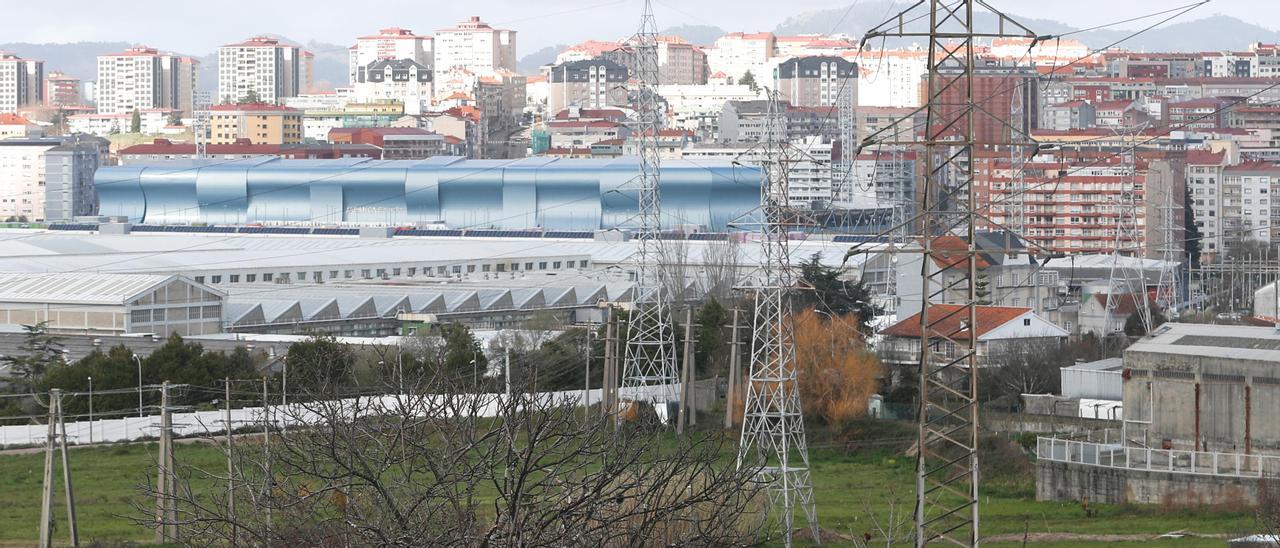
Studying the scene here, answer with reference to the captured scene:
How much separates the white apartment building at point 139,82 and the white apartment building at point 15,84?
2.66m

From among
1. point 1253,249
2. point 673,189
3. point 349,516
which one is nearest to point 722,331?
point 349,516

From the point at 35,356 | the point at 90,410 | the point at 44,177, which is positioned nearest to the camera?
the point at 90,410

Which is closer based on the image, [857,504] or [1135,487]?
[1135,487]

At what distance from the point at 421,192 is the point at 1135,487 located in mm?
25183

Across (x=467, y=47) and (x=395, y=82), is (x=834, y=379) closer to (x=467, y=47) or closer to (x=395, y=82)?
(x=395, y=82)

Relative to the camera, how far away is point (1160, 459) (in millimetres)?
8000

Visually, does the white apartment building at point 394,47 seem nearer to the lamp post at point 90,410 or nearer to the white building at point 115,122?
the white building at point 115,122

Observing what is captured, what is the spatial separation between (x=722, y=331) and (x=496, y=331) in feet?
8.19

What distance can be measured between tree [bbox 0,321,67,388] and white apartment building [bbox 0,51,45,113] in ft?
194

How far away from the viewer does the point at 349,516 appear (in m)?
3.46

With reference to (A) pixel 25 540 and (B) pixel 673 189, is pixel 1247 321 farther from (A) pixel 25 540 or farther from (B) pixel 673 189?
(B) pixel 673 189

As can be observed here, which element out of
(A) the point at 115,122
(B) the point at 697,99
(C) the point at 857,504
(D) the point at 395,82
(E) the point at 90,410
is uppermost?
(D) the point at 395,82

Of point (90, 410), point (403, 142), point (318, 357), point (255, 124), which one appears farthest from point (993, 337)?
point (255, 124)

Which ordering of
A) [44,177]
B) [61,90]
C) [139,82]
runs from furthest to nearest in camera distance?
[61,90] → [139,82] → [44,177]
